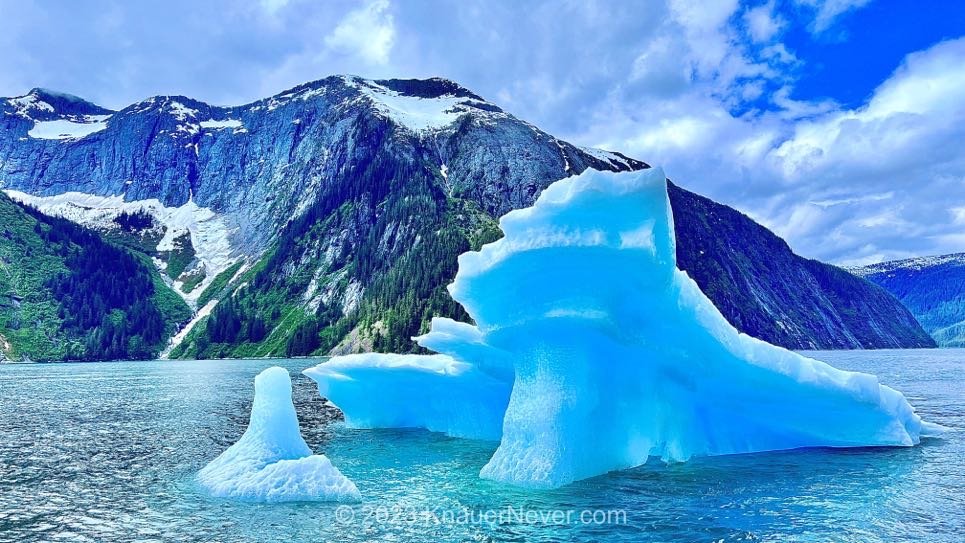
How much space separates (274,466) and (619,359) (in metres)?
11.4

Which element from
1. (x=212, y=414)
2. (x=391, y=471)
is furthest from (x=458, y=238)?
(x=391, y=471)

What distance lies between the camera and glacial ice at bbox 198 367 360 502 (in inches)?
705

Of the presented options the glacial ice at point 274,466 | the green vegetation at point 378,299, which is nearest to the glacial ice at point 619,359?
the glacial ice at point 274,466

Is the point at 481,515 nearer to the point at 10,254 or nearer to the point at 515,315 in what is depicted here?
the point at 515,315

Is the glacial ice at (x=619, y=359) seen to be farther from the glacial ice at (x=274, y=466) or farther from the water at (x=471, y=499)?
the glacial ice at (x=274, y=466)

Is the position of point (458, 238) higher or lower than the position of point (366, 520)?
higher

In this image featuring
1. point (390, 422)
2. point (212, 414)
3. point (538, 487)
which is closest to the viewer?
point (538, 487)

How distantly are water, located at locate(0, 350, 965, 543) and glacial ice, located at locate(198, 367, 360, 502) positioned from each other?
0.64 meters

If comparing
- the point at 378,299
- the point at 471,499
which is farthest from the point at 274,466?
the point at 378,299

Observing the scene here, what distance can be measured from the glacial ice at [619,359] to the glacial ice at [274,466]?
5.25 meters

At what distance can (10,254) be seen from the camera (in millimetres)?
190250

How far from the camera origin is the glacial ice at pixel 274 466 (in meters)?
17.9

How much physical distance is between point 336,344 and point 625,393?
14534 cm

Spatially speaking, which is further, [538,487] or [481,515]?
[538,487]
